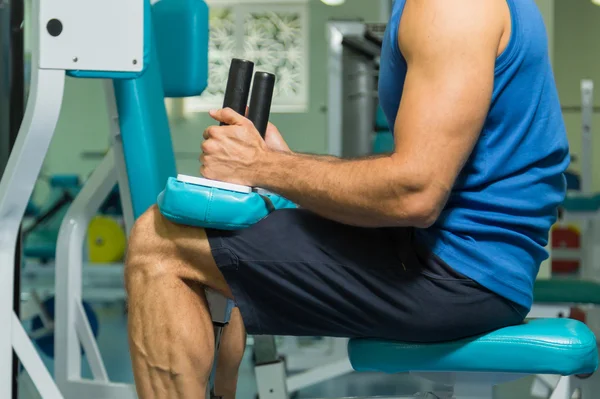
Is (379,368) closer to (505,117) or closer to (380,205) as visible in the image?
(380,205)

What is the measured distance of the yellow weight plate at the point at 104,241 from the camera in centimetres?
515

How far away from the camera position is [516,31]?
42.2 inches

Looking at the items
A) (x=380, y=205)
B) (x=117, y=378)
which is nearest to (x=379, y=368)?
(x=380, y=205)

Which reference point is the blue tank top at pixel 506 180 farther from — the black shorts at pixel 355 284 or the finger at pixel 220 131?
the finger at pixel 220 131

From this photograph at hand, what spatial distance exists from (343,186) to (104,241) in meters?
4.33

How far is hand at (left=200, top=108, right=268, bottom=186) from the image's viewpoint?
1.17 meters

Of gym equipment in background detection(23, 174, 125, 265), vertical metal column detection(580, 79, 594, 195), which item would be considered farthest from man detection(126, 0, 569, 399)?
gym equipment in background detection(23, 174, 125, 265)

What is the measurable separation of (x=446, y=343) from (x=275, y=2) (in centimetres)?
713

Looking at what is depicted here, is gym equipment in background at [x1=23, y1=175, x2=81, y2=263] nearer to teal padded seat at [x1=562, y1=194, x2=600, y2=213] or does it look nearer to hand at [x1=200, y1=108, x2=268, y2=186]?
teal padded seat at [x1=562, y1=194, x2=600, y2=213]

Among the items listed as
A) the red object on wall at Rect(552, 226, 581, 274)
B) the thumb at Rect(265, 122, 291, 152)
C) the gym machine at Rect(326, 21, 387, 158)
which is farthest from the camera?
the red object on wall at Rect(552, 226, 581, 274)

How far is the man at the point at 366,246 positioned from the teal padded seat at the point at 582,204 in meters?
3.30

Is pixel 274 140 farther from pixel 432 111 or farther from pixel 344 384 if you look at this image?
pixel 344 384

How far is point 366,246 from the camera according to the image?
1.17 m

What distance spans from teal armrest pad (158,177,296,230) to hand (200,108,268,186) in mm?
47
